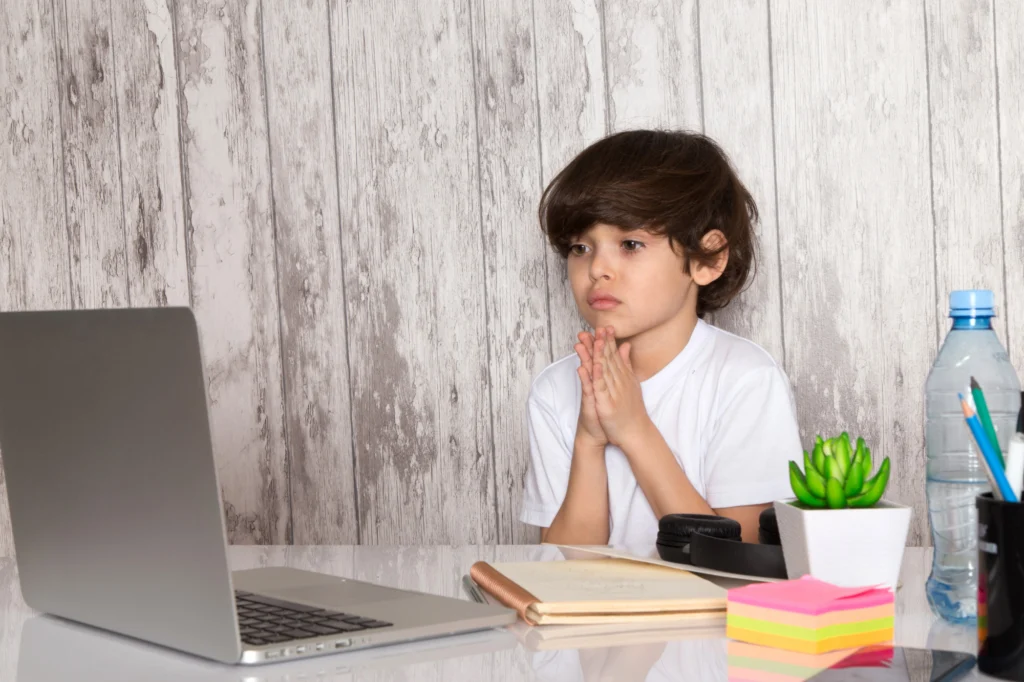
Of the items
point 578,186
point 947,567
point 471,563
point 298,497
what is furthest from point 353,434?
point 947,567

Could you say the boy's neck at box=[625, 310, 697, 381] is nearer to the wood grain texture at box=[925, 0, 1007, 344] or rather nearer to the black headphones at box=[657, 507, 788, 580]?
the wood grain texture at box=[925, 0, 1007, 344]

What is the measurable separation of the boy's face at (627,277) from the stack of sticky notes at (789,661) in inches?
32.4

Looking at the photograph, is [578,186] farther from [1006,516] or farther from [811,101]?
[1006,516]

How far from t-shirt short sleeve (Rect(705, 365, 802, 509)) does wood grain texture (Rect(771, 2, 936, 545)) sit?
22cm

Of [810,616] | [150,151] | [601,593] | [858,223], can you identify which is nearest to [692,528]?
[601,593]

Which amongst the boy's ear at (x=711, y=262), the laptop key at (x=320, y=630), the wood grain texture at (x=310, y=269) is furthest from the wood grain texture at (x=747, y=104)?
the laptop key at (x=320, y=630)

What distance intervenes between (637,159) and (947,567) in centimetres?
84

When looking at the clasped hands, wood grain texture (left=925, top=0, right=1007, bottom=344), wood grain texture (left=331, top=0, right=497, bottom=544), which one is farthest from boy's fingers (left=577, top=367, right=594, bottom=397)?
wood grain texture (left=925, top=0, right=1007, bottom=344)

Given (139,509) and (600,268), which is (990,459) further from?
(600,268)

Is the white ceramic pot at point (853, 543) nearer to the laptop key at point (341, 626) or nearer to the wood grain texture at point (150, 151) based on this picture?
the laptop key at point (341, 626)

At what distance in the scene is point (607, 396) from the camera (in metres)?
1.47

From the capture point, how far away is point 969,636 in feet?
2.44

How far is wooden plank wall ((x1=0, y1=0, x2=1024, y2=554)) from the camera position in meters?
1.65

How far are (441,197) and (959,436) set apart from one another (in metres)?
1.09
